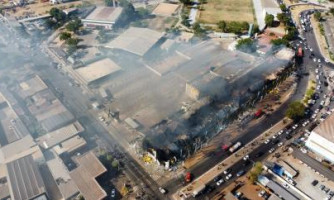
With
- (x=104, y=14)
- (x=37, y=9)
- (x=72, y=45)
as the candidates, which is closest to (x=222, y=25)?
(x=104, y=14)

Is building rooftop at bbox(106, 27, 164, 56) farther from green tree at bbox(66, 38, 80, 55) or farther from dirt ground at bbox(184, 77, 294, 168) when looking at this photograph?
dirt ground at bbox(184, 77, 294, 168)

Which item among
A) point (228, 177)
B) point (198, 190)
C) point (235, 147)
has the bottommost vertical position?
point (228, 177)

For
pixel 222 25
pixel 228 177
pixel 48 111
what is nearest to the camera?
pixel 228 177

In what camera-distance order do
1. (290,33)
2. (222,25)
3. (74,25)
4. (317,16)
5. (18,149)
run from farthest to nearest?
1. (317,16)
2. (222,25)
3. (74,25)
4. (290,33)
5. (18,149)

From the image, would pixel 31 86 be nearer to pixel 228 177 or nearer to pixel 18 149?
pixel 18 149

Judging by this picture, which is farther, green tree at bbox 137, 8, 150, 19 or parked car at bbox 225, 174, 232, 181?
green tree at bbox 137, 8, 150, 19

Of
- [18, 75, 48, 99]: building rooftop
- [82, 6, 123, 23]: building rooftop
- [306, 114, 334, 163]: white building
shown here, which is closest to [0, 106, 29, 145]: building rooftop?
[18, 75, 48, 99]: building rooftop

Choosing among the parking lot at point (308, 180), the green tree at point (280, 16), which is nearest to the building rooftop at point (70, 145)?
the parking lot at point (308, 180)

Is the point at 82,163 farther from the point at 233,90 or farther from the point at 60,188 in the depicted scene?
the point at 233,90
